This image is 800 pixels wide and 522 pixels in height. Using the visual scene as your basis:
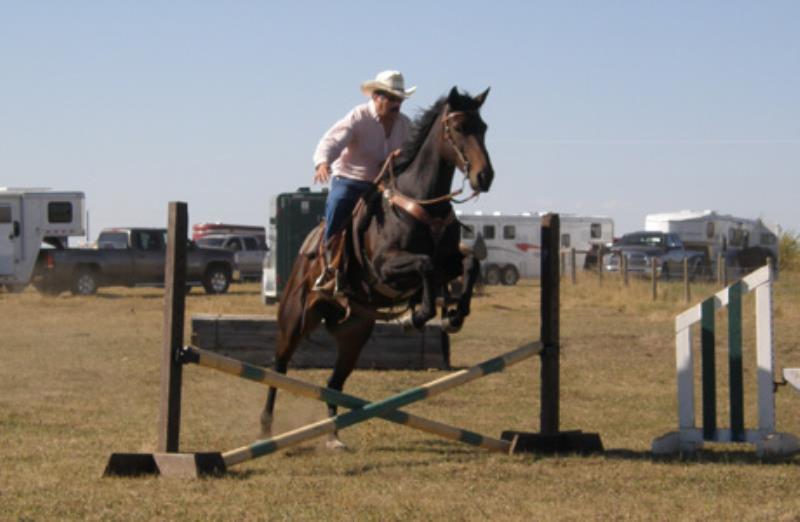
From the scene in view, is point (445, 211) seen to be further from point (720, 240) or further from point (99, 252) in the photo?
point (720, 240)

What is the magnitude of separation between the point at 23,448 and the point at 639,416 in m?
5.58

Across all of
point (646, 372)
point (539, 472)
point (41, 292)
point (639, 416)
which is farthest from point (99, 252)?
point (539, 472)

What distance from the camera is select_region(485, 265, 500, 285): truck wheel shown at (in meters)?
48.3

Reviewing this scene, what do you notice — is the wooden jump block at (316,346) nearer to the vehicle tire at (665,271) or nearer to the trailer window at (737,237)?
the vehicle tire at (665,271)

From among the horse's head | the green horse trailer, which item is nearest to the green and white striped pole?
the horse's head

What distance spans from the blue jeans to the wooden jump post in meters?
1.52

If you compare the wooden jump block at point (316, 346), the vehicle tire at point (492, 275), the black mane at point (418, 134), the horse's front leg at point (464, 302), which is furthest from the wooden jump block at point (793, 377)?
the vehicle tire at point (492, 275)

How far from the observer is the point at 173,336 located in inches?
329

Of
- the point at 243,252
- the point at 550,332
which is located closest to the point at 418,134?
the point at 550,332

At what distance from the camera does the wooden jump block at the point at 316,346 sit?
16625 millimetres

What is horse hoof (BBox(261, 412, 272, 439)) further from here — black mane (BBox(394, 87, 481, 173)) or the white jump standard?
the white jump standard

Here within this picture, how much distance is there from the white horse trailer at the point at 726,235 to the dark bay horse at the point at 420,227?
142 ft

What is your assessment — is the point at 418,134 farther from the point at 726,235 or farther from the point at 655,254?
the point at 726,235

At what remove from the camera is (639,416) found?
39.8 feet
